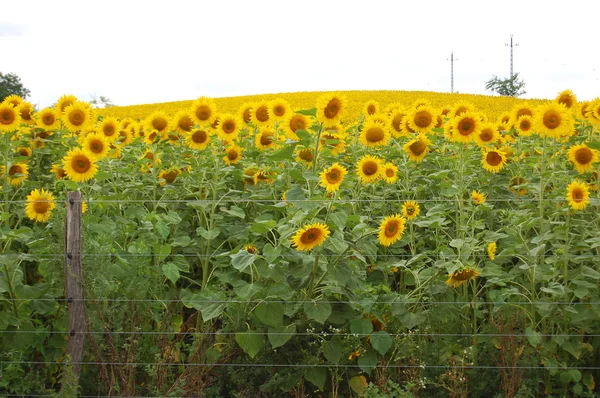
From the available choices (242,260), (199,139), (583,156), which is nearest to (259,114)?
(199,139)

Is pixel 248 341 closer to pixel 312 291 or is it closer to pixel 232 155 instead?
pixel 312 291

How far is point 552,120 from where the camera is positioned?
5.24 metres

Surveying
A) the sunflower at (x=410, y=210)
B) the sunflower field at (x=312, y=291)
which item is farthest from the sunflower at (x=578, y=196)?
the sunflower at (x=410, y=210)

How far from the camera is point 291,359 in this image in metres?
4.74

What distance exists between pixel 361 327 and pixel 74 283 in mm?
1827

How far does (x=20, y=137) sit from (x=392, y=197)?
341 centimetres

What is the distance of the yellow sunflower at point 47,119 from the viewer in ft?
21.4

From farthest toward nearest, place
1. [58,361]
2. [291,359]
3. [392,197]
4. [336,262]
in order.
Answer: [392,197], [58,361], [291,359], [336,262]

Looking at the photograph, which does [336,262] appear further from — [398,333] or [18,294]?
[18,294]

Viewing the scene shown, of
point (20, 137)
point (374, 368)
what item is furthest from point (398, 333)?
point (20, 137)

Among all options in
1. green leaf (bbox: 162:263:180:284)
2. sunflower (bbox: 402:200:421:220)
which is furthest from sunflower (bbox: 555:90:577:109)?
green leaf (bbox: 162:263:180:284)

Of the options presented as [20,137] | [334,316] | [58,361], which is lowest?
[58,361]

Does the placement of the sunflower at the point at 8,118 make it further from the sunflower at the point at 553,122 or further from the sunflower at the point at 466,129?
the sunflower at the point at 553,122

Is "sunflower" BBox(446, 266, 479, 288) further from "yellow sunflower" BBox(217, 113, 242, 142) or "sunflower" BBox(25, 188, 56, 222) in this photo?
"sunflower" BBox(25, 188, 56, 222)
